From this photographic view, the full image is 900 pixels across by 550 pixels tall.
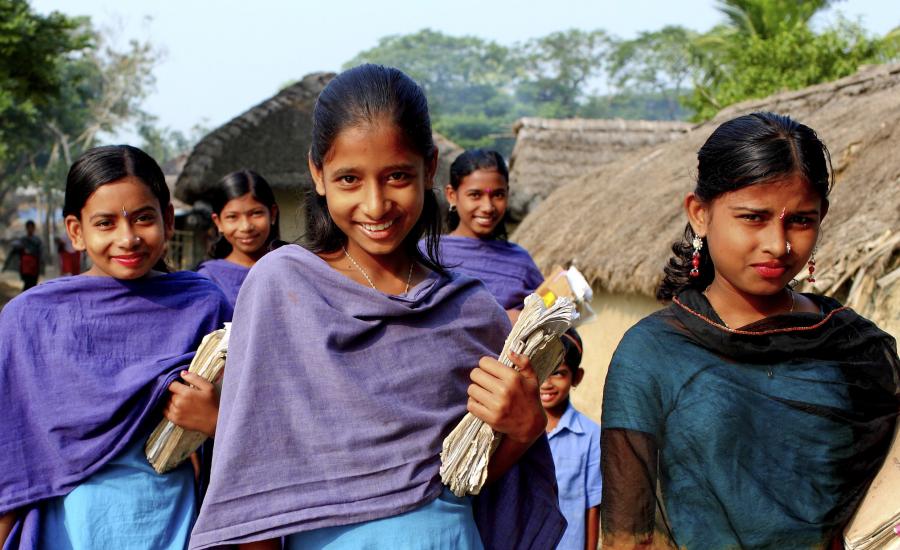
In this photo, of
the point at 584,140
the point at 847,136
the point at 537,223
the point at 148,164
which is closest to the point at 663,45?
the point at 584,140

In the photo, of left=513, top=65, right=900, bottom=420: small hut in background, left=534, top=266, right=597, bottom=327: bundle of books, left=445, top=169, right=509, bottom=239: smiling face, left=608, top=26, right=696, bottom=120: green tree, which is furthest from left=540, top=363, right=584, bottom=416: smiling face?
left=608, top=26, right=696, bottom=120: green tree

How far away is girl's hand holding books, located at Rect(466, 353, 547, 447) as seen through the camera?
2.19 metres

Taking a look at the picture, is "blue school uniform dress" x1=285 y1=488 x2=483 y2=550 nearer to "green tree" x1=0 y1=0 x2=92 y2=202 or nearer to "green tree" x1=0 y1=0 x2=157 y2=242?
"green tree" x1=0 y1=0 x2=92 y2=202

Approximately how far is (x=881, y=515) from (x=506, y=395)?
0.83 metres

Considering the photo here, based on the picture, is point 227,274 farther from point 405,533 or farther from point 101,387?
point 405,533

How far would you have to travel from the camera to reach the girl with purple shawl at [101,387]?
2.94m

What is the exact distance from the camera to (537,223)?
484 inches

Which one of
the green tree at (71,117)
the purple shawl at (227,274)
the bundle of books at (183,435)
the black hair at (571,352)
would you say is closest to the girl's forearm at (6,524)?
the bundle of books at (183,435)

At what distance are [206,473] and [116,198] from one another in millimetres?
907

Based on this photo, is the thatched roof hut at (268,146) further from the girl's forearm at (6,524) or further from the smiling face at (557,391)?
the girl's forearm at (6,524)

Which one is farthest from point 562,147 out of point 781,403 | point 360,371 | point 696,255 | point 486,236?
point 360,371

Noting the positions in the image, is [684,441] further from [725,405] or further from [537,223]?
[537,223]

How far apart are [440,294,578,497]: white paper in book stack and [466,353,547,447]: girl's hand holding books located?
26 mm

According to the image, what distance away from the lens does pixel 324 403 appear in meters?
2.14
